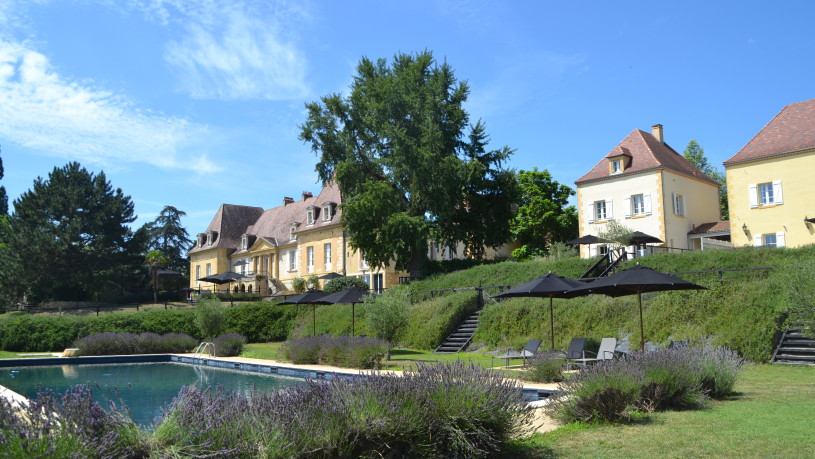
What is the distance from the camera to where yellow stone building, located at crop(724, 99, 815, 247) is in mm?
26641

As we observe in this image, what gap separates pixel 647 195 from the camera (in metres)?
31.8

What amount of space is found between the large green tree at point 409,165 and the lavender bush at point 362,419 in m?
25.7

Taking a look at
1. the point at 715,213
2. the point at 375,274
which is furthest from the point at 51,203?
the point at 715,213

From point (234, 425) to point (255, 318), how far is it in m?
25.1

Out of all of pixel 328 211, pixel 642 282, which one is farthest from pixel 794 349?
pixel 328 211

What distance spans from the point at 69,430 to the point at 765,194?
30143 mm

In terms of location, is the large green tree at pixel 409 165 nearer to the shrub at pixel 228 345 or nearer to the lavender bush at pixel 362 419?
the shrub at pixel 228 345

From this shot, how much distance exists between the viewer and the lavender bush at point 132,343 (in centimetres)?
2345

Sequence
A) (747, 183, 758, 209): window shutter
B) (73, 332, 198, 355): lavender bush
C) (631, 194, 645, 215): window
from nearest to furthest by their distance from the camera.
Answer: (73, 332, 198, 355): lavender bush < (747, 183, 758, 209): window shutter < (631, 194, 645, 215): window

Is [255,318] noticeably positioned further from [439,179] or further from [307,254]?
[307,254]

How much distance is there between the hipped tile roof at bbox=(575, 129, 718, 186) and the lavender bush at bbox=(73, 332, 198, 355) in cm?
2205

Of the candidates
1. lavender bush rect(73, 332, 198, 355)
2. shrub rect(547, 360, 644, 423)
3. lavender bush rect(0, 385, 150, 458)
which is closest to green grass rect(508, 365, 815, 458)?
shrub rect(547, 360, 644, 423)

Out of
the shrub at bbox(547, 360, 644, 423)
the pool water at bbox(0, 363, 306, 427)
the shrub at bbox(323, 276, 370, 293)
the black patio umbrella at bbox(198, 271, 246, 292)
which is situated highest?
the black patio umbrella at bbox(198, 271, 246, 292)

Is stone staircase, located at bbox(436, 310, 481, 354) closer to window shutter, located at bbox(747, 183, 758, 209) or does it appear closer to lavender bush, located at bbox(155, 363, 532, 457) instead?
window shutter, located at bbox(747, 183, 758, 209)
